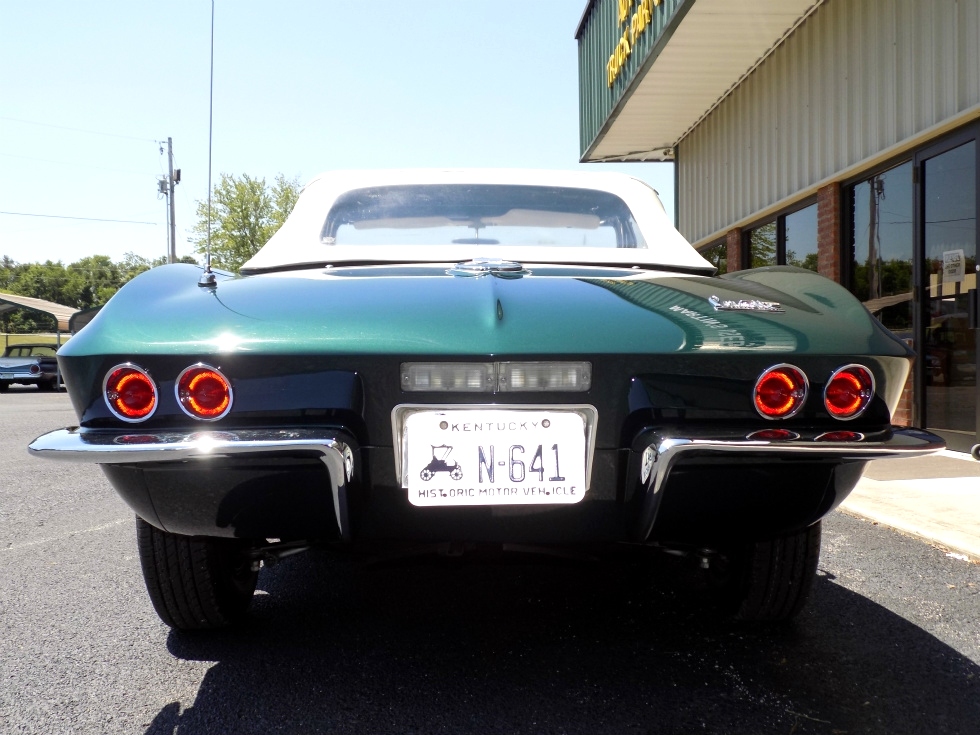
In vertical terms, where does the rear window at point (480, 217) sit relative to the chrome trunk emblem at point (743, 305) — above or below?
above

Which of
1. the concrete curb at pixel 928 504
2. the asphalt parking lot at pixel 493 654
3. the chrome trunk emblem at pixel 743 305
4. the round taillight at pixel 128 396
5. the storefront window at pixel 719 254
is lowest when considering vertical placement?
the asphalt parking lot at pixel 493 654

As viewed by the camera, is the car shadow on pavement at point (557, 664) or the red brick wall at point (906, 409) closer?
the car shadow on pavement at point (557, 664)

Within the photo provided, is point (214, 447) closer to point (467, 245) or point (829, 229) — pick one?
point (467, 245)

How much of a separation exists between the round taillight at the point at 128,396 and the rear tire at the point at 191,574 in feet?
1.58

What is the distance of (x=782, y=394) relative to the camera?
5.95 ft

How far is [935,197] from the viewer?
622 centimetres

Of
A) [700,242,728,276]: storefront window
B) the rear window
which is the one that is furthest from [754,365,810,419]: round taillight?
[700,242,728,276]: storefront window

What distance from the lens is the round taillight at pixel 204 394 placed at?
1.73 metres

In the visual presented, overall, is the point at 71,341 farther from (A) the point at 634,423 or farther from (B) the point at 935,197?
(B) the point at 935,197

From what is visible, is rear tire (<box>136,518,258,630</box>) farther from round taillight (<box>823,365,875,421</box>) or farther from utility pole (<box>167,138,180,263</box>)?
utility pole (<box>167,138,180,263</box>)

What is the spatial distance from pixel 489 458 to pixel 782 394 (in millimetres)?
670

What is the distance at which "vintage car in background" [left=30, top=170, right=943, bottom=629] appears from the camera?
5.66 feet

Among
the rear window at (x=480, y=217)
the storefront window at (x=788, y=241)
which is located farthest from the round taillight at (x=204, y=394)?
the storefront window at (x=788, y=241)

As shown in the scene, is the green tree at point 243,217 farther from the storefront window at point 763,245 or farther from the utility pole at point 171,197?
the storefront window at point 763,245
